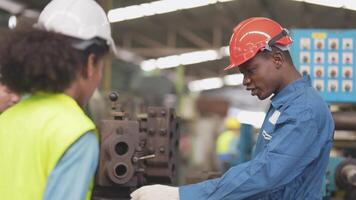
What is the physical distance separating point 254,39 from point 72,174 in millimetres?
1168

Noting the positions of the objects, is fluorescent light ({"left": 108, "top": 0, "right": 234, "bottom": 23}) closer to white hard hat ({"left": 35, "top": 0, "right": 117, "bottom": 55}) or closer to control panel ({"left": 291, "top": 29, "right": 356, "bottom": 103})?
control panel ({"left": 291, "top": 29, "right": 356, "bottom": 103})

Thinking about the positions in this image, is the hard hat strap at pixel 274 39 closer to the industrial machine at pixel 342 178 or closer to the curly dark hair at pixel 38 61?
the curly dark hair at pixel 38 61

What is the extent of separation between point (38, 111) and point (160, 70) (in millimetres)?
12796

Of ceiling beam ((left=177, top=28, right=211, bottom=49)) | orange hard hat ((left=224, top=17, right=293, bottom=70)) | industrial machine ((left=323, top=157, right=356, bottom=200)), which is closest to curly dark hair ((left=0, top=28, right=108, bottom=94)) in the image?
orange hard hat ((left=224, top=17, right=293, bottom=70))

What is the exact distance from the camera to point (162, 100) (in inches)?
411

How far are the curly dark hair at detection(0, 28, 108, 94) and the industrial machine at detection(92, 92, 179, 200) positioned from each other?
0.94 metres

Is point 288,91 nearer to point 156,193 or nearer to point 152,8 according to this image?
point 156,193

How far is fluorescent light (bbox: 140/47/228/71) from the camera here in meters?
12.2

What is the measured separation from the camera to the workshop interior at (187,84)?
7.52 feet

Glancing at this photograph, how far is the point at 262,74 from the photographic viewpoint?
2.12m

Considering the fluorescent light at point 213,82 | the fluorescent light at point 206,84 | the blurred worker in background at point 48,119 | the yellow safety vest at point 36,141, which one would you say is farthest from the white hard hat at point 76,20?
the fluorescent light at point 206,84

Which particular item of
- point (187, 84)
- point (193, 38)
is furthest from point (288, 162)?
point (187, 84)

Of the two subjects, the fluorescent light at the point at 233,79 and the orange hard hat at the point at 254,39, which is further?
the fluorescent light at the point at 233,79

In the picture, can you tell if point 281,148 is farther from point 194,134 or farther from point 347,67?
point 194,134
